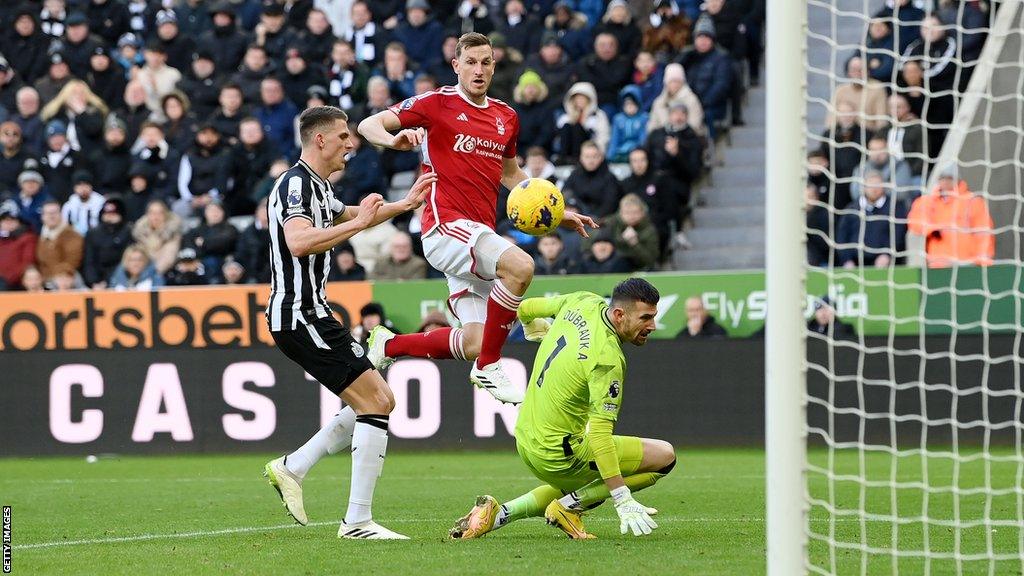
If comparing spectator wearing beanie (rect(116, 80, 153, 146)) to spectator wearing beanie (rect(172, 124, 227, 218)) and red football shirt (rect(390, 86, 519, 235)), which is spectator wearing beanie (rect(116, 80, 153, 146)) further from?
red football shirt (rect(390, 86, 519, 235))

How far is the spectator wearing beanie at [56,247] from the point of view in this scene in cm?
1748

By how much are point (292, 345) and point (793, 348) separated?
326 cm

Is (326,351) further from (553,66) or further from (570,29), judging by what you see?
(570,29)

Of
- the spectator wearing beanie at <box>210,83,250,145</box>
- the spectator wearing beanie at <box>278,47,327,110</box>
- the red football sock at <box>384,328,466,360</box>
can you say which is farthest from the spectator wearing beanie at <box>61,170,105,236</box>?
the red football sock at <box>384,328,466,360</box>

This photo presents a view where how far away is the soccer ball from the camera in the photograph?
8.66 meters

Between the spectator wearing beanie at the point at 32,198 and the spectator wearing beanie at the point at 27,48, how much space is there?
3.15 metres

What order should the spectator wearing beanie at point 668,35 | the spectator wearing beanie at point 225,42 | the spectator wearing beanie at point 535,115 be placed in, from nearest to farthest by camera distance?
1. the spectator wearing beanie at point 535,115
2. the spectator wearing beanie at point 668,35
3. the spectator wearing beanie at point 225,42

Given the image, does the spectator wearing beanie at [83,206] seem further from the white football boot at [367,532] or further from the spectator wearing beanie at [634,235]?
the white football boot at [367,532]

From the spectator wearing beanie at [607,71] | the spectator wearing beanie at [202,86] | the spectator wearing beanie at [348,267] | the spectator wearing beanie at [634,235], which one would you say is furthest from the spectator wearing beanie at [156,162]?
the spectator wearing beanie at [634,235]

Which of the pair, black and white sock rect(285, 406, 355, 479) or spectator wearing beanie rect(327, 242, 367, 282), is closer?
black and white sock rect(285, 406, 355, 479)

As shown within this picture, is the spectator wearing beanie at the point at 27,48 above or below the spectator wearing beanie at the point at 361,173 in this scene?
above

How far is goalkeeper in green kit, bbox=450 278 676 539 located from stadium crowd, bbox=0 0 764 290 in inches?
296

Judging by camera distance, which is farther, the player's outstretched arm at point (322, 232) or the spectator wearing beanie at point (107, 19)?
the spectator wearing beanie at point (107, 19)

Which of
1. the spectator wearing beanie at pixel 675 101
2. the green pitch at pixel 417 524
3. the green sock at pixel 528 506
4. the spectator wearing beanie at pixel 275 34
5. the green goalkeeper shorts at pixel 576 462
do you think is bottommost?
the green pitch at pixel 417 524
